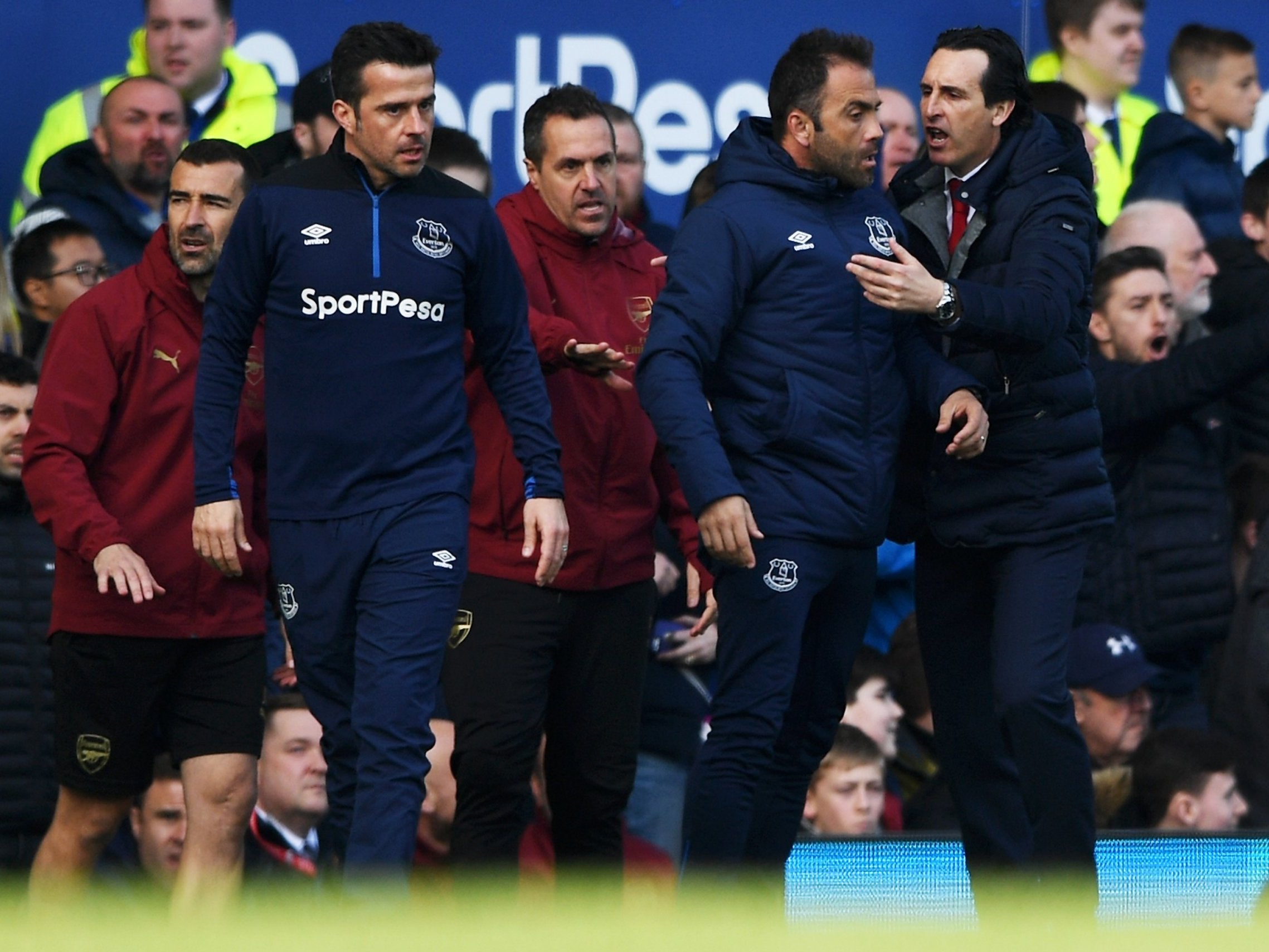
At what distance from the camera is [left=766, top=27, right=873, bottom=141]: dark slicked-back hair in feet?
17.2

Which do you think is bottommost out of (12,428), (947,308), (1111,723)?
(1111,723)

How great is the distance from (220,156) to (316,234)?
2.45ft

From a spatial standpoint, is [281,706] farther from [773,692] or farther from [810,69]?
[810,69]

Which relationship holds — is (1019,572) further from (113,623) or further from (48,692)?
(48,692)

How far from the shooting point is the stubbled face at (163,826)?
6.18m

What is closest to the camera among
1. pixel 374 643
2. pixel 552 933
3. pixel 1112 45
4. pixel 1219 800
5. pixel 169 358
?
pixel 552 933

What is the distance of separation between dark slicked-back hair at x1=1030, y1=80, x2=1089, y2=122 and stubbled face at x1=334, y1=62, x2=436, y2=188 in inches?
112

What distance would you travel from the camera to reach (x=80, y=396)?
5410 millimetres

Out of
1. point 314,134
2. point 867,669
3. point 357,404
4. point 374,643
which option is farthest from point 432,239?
point 867,669

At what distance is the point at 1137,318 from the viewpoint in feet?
23.8

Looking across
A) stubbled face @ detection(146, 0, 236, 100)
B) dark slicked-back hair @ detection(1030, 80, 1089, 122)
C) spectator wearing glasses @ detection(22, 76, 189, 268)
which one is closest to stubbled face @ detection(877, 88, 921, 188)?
dark slicked-back hair @ detection(1030, 80, 1089, 122)

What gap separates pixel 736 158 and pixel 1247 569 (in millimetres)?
2380

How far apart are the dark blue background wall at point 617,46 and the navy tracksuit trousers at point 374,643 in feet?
8.13

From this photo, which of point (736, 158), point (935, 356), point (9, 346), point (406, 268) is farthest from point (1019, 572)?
point (9, 346)
